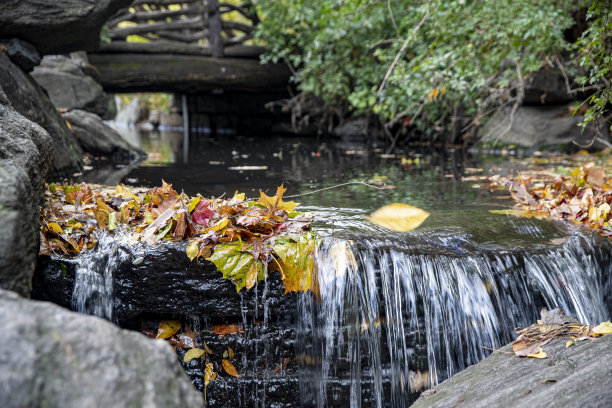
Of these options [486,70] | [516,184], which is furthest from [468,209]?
[486,70]

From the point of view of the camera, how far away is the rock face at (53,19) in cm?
450

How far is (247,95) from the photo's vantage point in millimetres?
16016

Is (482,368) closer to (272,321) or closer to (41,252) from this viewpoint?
(272,321)

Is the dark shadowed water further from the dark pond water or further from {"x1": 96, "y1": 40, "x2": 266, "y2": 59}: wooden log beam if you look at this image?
{"x1": 96, "y1": 40, "x2": 266, "y2": 59}: wooden log beam

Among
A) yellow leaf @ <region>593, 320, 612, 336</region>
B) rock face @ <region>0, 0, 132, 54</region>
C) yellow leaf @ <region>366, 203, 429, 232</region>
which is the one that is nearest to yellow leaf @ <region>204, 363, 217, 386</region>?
yellow leaf @ <region>366, 203, 429, 232</region>

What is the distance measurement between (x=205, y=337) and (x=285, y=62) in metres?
11.3

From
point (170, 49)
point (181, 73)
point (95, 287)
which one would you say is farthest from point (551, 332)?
point (170, 49)

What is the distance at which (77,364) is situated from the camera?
1219 mm

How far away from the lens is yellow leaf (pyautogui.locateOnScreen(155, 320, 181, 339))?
2.47 m

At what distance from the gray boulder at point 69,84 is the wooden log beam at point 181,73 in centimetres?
233

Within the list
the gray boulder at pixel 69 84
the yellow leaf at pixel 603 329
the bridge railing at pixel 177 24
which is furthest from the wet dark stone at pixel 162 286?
the bridge railing at pixel 177 24

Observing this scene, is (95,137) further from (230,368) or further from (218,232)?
(230,368)

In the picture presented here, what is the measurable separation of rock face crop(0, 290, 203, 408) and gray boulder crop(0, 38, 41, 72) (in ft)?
14.5

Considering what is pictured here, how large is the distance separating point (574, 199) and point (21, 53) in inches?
201
